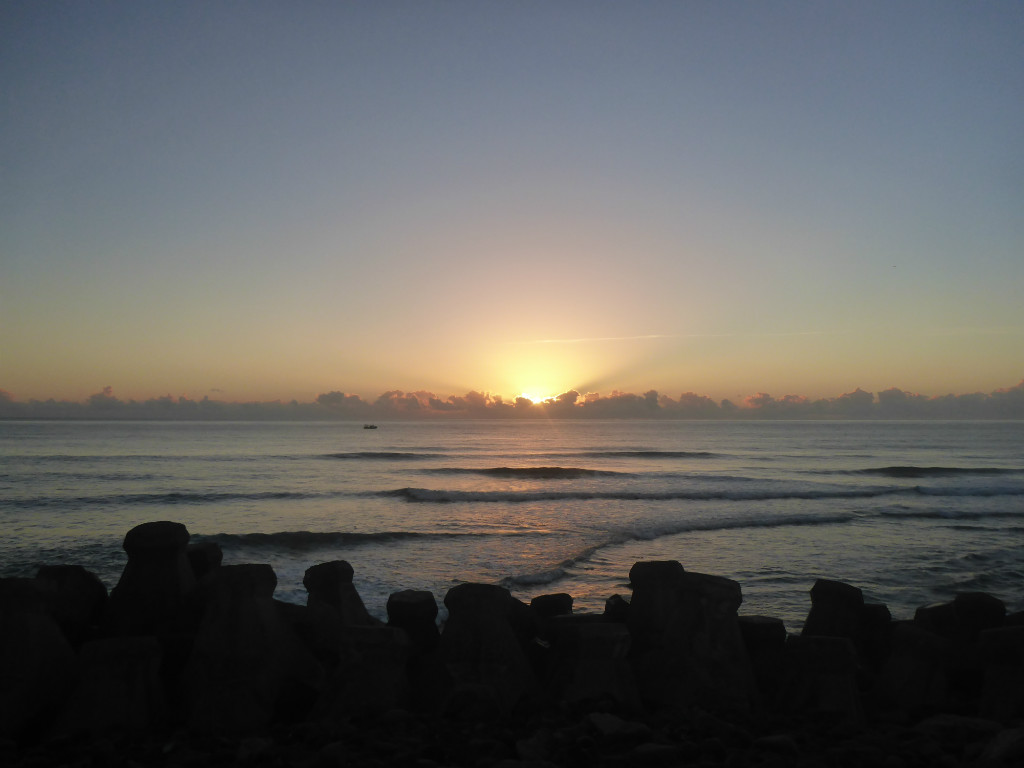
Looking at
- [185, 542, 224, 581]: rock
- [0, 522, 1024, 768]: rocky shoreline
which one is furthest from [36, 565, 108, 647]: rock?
[185, 542, 224, 581]: rock

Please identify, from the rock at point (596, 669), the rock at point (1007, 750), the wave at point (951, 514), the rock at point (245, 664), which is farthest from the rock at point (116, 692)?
the wave at point (951, 514)

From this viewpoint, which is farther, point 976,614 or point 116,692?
point 976,614

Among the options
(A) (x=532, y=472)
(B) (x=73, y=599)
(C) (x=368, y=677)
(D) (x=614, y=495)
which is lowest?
(A) (x=532, y=472)

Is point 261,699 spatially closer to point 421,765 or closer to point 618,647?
point 421,765

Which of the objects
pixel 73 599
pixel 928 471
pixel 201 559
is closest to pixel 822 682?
pixel 201 559

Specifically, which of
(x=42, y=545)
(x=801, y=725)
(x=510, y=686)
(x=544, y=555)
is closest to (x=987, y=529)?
(x=544, y=555)

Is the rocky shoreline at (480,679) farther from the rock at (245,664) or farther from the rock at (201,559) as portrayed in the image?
the rock at (201,559)

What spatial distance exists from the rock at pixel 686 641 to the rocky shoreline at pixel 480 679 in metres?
0.01

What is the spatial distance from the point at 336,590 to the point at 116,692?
1.94 m

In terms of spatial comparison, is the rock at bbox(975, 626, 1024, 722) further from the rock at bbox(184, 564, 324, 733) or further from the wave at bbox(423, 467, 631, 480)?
the wave at bbox(423, 467, 631, 480)

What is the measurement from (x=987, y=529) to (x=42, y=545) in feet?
69.8

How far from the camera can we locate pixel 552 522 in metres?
18.0

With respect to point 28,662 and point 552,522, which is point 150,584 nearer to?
point 28,662

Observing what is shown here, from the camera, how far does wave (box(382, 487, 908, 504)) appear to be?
23.8 meters
